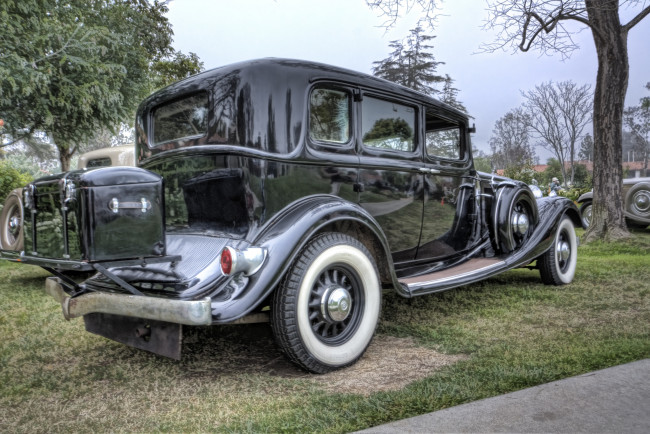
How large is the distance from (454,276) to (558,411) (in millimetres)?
1593

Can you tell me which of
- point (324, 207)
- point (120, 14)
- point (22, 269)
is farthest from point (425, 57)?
point (324, 207)

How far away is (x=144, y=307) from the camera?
7.75ft

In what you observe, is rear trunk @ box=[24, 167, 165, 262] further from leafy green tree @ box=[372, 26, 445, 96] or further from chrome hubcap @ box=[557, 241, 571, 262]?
leafy green tree @ box=[372, 26, 445, 96]

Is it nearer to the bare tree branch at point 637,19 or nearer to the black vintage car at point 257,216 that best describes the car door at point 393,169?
the black vintage car at point 257,216

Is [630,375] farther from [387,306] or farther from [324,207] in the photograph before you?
[387,306]

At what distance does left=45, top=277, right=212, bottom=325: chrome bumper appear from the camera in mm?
2244

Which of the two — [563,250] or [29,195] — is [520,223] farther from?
[29,195]

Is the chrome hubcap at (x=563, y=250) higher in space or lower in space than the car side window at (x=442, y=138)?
lower

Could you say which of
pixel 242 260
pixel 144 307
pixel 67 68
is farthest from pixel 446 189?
pixel 67 68

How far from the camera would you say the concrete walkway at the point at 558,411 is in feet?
6.24

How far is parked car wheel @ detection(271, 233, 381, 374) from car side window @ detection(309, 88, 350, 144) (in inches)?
29.0

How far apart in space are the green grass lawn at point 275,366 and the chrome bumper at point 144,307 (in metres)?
0.41

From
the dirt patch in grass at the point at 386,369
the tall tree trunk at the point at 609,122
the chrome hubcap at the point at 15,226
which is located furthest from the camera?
the tall tree trunk at the point at 609,122

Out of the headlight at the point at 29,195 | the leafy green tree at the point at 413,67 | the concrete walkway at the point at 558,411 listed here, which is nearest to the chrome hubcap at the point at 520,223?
the concrete walkway at the point at 558,411
